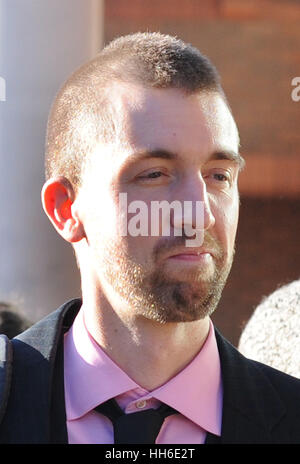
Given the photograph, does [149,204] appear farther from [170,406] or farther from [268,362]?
[268,362]

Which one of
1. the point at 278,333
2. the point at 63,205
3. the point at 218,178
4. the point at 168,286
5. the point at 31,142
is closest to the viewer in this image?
the point at 168,286

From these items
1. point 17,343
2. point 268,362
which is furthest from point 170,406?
point 268,362

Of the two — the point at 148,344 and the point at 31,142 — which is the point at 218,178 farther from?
the point at 31,142

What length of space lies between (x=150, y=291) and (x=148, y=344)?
119mm

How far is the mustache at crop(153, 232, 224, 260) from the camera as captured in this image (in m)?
1.93

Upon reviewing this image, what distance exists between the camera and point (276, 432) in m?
1.95

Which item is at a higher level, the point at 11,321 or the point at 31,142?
the point at 31,142

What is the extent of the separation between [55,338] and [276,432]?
46 cm

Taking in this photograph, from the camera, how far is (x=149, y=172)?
196cm

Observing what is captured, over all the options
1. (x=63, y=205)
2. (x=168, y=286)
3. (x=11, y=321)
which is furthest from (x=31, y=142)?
(x=168, y=286)

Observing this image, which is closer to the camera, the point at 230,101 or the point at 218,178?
the point at 218,178

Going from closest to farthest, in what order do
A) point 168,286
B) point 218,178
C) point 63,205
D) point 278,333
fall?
1. point 168,286
2. point 218,178
3. point 63,205
4. point 278,333

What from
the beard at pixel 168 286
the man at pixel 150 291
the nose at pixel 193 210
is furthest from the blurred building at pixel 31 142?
the nose at pixel 193 210
